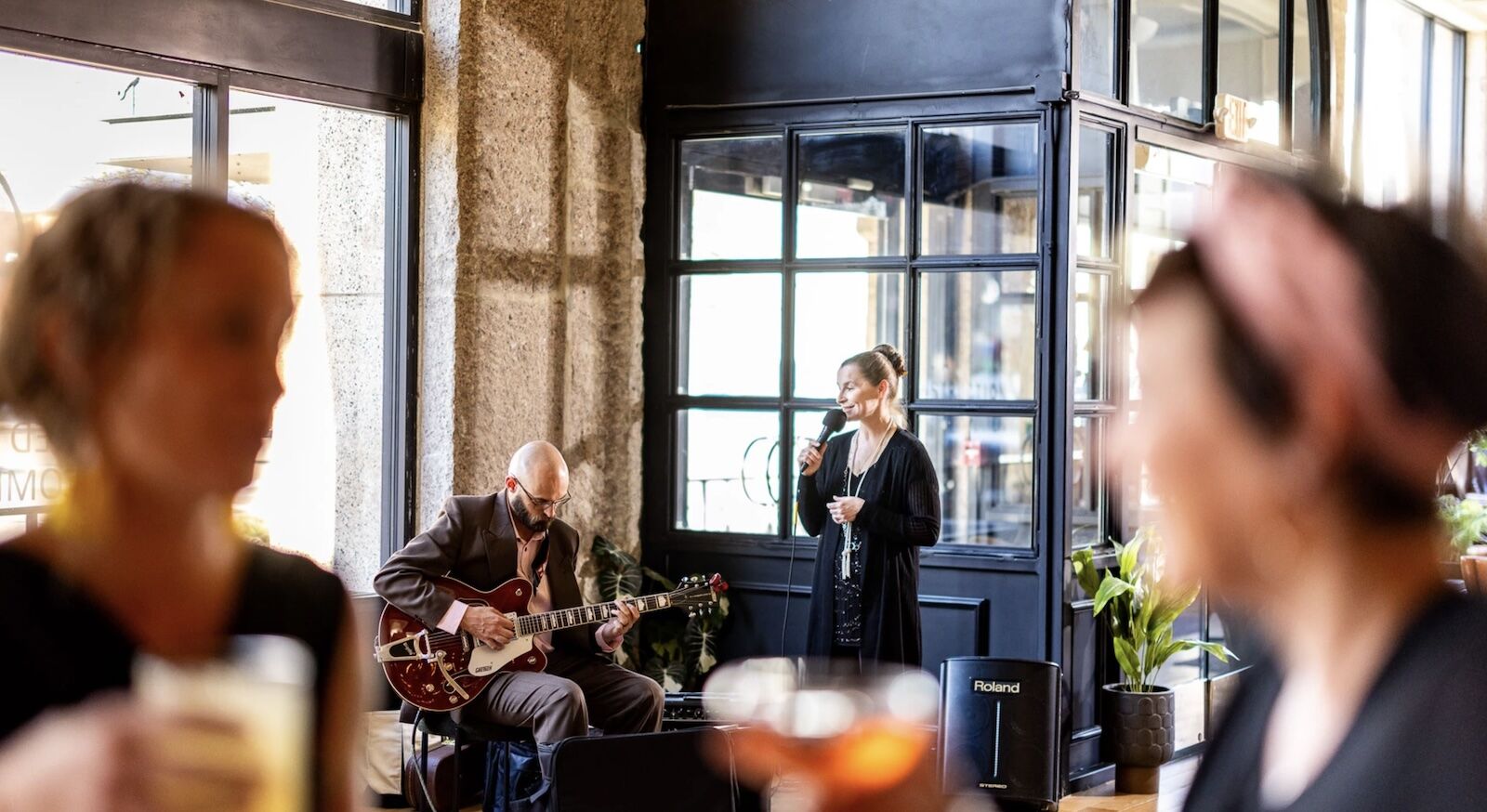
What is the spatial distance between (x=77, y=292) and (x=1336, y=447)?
823 mm

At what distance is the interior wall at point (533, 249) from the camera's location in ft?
19.8

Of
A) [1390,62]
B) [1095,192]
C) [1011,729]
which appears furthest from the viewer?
[1390,62]

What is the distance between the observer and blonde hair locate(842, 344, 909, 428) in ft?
19.0

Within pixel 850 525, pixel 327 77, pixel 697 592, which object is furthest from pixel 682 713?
pixel 327 77

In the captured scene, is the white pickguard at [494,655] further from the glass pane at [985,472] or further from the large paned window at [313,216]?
the glass pane at [985,472]

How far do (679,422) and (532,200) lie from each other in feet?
4.28

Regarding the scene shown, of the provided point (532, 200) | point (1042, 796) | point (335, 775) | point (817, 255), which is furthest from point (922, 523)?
point (335, 775)

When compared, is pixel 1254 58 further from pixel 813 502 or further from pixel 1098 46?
pixel 813 502

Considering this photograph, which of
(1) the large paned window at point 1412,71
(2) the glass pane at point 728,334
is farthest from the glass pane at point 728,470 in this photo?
(1) the large paned window at point 1412,71

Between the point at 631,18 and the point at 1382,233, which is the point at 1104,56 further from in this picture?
the point at 1382,233

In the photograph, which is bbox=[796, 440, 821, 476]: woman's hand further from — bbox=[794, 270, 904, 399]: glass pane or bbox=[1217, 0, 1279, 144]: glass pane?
bbox=[1217, 0, 1279, 144]: glass pane

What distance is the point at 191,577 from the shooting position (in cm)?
112

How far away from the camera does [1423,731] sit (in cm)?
98

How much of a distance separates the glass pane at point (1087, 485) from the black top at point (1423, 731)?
548cm
